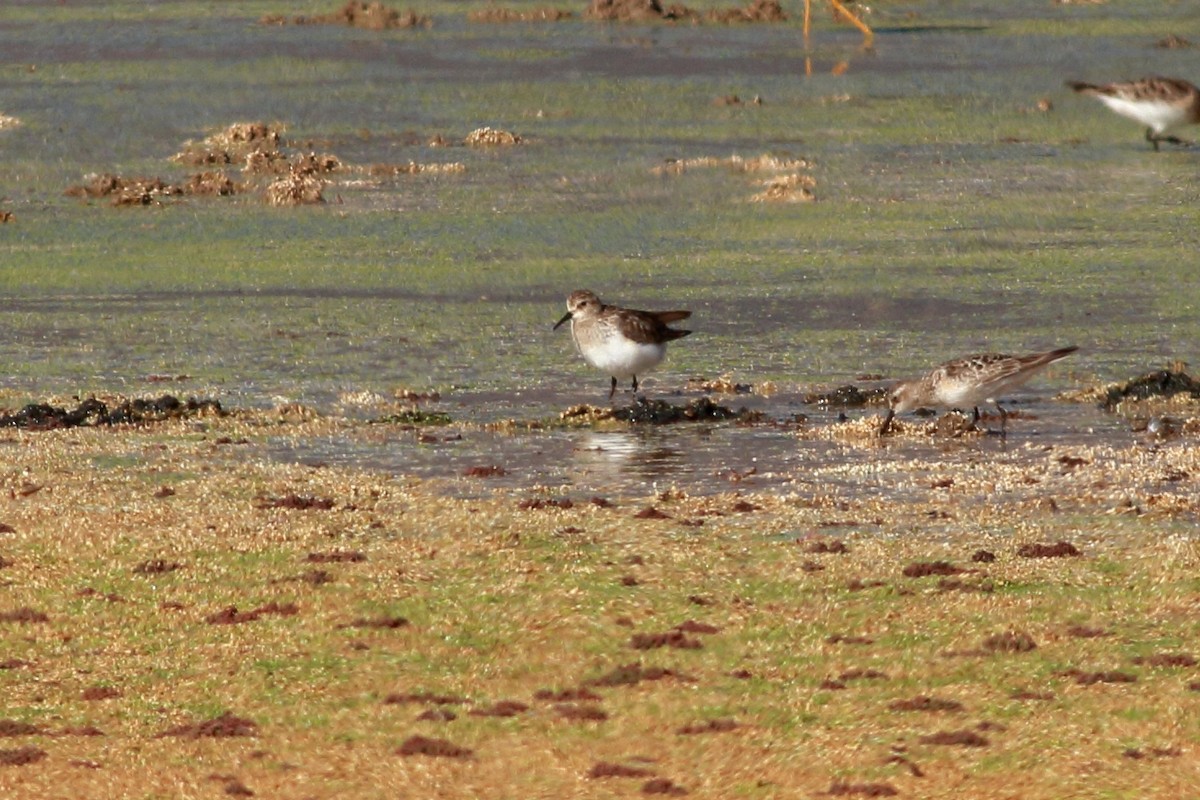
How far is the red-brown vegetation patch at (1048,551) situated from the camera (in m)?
12.1

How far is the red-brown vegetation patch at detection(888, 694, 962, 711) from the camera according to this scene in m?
9.77

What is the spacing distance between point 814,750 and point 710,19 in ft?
133

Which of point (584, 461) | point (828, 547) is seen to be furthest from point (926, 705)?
point (584, 461)

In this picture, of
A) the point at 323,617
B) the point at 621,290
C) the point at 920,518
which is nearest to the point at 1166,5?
the point at 621,290

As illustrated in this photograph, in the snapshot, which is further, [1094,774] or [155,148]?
[155,148]

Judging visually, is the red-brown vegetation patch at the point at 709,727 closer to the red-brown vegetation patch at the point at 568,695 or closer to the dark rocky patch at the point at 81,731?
the red-brown vegetation patch at the point at 568,695

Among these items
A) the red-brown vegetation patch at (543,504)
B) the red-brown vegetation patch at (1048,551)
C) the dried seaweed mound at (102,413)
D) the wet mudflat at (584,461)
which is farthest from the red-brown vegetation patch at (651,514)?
the dried seaweed mound at (102,413)

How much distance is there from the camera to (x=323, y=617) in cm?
1115

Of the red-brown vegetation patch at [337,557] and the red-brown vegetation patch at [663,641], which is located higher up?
the red-brown vegetation patch at [663,641]

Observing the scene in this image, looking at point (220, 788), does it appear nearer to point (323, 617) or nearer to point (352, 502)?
point (323, 617)

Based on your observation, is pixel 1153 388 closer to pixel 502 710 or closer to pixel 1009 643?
pixel 1009 643

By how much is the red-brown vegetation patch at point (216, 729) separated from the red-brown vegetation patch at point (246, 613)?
53.9 inches

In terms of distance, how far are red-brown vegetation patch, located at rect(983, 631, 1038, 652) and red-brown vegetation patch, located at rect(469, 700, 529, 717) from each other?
217 cm

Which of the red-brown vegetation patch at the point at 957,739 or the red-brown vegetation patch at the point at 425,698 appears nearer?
the red-brown vegetation patch at the point at 957,739
